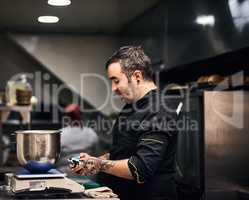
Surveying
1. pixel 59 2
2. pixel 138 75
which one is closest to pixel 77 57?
pixel 59 2

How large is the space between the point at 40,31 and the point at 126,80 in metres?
2.73

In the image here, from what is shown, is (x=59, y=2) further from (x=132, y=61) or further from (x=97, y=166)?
(x=97, y=166)

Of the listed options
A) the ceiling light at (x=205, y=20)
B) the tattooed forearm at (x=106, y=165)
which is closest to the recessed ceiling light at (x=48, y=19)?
the ceiling light at (x=205, y=20)

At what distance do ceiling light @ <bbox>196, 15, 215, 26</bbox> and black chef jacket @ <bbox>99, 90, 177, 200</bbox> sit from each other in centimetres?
98

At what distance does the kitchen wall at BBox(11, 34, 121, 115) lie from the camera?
4445mm

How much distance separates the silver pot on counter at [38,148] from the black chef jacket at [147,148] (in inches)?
10.8

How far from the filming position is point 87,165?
1.64 metres

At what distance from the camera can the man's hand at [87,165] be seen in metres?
1.62

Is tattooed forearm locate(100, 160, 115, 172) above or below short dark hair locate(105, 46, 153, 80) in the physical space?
below

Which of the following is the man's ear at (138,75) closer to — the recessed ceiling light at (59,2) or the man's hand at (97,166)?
the man's hand at (97,166)

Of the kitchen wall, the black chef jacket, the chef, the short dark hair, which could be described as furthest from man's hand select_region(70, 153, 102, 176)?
the kitchen wall

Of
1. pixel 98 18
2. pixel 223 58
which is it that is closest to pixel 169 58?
pixel 223 58

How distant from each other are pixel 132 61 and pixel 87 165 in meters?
0.43

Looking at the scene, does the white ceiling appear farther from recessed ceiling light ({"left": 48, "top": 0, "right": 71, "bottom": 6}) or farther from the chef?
the chef
